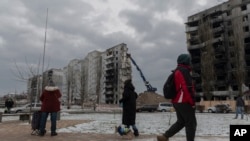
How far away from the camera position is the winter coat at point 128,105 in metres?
7.90

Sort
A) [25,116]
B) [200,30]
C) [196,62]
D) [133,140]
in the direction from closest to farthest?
1. [133,140]
2. [25,116]
3. [200,30]
4. [196,62]

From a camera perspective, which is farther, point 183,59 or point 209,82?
point 209,82

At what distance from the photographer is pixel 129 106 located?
8000 millimetres

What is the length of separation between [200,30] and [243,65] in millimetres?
11361

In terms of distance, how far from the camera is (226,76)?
225ft

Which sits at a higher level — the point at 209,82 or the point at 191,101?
the point at 209,82

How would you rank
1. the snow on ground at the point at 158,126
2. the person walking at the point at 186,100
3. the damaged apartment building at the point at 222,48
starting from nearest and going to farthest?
the person walking at the point at 186,100 < the snow on ground at the point at 158,126 < the damaged apartment building at the point at 222,48

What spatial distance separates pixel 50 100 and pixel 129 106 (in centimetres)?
212

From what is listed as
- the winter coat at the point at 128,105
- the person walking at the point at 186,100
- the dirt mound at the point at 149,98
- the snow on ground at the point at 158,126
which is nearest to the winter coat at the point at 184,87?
the person walking at the point at 186,100

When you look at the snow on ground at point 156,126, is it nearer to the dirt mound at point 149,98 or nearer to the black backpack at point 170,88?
the black backpack at point 170,88

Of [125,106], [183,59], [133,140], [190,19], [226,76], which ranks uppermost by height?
[190,19]

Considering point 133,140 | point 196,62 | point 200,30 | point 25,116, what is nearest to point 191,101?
point 133,140

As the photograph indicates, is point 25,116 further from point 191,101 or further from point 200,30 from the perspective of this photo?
point 200,30

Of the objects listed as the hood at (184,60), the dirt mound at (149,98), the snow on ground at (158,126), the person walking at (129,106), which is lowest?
the snow on ground at (158,126)
